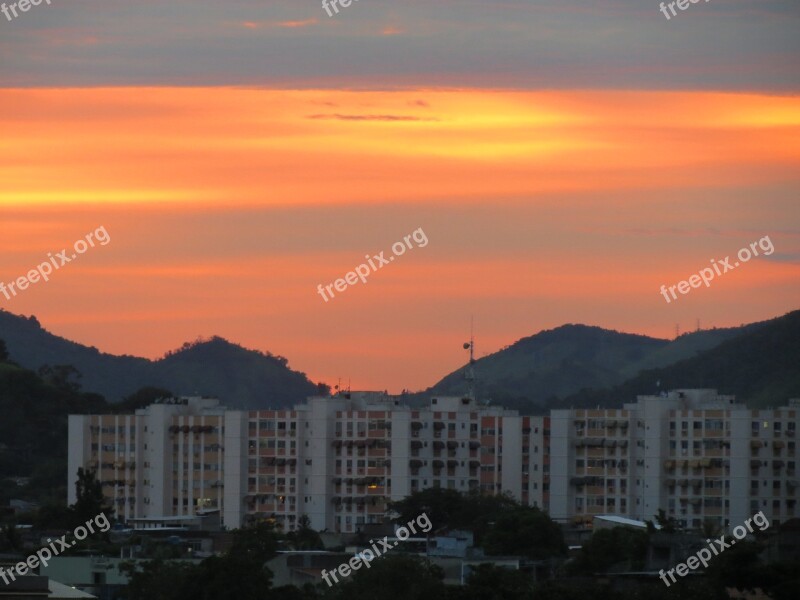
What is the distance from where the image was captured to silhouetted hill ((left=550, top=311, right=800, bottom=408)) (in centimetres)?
17099

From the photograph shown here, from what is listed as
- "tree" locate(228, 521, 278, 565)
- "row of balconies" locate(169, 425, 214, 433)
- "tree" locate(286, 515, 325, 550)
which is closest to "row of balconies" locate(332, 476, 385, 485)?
"row of balconies" locate(169, 425, 214, 433)

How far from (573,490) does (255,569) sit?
161 ft

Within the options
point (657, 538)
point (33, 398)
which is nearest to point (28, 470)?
point (33, 398)

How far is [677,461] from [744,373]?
76501 millimetres

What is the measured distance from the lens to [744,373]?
7126 inches

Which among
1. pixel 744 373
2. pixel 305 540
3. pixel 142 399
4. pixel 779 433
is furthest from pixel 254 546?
pixel 744 373

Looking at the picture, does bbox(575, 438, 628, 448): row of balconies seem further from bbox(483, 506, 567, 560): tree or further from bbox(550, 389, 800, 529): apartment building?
bbox(483, 506, 567, 560): tree

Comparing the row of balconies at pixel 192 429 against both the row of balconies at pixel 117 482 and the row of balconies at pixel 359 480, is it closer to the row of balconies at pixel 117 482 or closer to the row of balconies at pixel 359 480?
the row of balconies at pixel 117 482

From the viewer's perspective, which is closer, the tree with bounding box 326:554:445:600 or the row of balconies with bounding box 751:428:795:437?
the tree with bounding box 326:554:445:600

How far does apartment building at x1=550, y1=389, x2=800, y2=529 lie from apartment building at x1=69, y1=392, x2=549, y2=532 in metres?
1.85

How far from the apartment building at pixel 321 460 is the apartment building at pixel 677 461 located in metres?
1.85

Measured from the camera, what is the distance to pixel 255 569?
60.4 meters

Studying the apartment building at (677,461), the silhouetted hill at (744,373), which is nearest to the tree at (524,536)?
the apartment building at (677,461)

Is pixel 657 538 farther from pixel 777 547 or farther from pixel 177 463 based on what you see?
pixel 177 463
